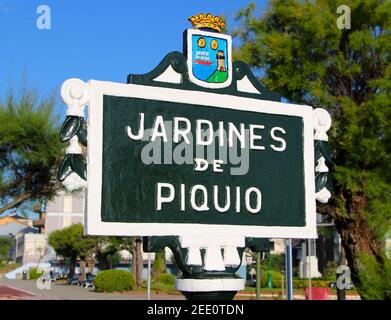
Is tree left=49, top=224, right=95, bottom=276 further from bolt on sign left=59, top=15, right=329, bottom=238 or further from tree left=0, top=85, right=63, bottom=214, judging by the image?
bolt on sign left=59, top=15, right=329, bottom=238

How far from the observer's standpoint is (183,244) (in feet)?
13.5

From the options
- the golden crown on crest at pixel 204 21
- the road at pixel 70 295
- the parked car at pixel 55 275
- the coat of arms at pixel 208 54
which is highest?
the golden crown on crest at pixel 204 21

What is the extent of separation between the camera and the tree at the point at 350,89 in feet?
36.7

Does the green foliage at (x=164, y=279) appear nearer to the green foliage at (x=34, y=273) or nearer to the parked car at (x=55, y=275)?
the parked car at (x=55, y=275)

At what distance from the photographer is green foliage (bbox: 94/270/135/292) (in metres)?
38.3

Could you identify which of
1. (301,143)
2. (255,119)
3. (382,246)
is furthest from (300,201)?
(382,246)

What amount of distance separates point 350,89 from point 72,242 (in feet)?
156

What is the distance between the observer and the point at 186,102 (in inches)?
164

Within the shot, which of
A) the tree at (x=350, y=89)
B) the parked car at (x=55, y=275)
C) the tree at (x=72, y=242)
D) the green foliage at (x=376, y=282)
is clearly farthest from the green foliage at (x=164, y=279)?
the green foliage at (x=376, y=282)

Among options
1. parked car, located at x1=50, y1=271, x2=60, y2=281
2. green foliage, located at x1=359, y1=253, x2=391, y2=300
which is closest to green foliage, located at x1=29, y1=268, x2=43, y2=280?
parked car, located at x1=50, y1=271, x2=60, y2=281

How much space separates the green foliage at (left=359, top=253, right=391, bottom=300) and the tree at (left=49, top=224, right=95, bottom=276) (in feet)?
153

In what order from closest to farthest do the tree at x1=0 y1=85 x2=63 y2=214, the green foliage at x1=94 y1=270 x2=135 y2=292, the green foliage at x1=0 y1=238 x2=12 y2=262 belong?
the tree at x1=0 y1=85 x2=63 y2=214 → the green foliage at x1=94 y1=270 x2=135 y2=292 → the green foliage at x1=0 y1=238 x2=12 y2=262
